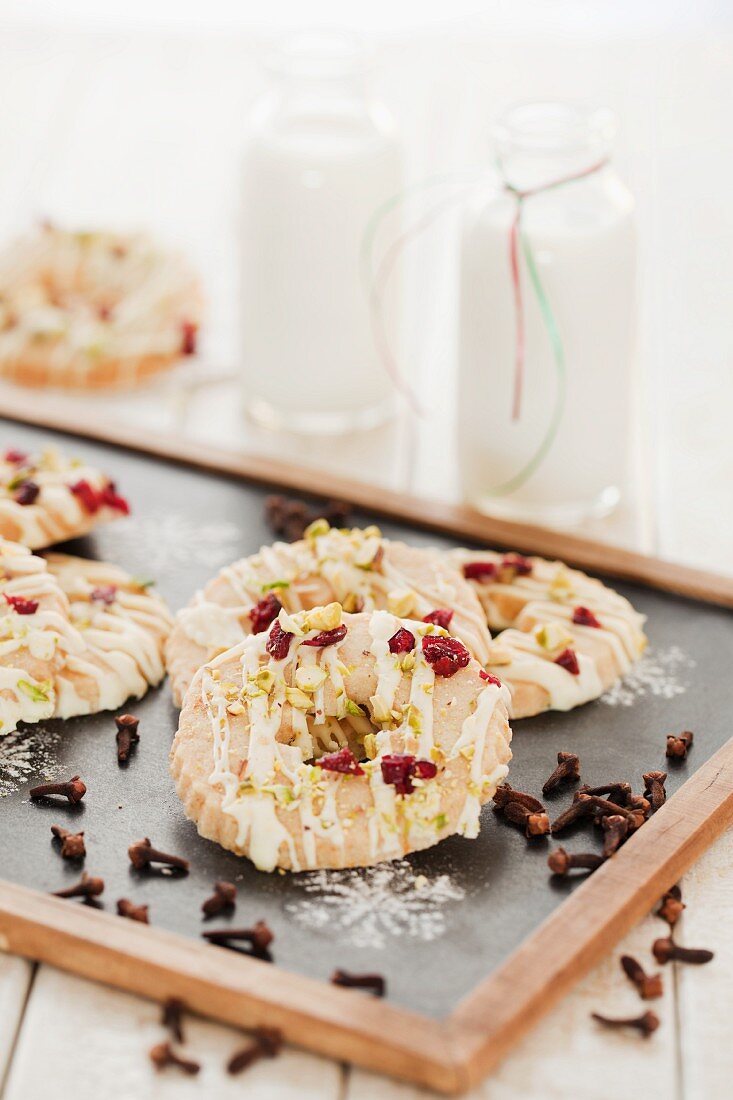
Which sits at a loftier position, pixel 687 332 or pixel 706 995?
pixel 687 332

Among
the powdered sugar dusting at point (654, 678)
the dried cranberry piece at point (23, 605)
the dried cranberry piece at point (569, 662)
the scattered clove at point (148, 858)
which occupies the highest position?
the dried cranberry piece at point (23, 605)

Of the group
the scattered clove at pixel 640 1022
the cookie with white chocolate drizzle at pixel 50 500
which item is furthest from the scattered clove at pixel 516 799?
the cookie with white chocolate drizzle at pixel 50 500

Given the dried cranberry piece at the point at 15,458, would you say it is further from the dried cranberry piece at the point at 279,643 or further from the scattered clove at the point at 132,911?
the scattered clove at the point at 132,911

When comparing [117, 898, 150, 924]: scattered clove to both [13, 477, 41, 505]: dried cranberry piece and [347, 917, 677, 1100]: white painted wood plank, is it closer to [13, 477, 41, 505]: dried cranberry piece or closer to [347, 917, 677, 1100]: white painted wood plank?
[347, 917, 677, 1100]: white painted wood plank

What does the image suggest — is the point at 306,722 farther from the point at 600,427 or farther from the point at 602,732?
the point at 600,427

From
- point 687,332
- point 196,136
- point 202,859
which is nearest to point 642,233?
point 687,332

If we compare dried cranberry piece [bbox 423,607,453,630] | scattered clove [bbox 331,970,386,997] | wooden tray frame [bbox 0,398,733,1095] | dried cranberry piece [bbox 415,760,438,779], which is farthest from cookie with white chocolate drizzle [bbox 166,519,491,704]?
scattered clove [bbox 331,970,386,997]
